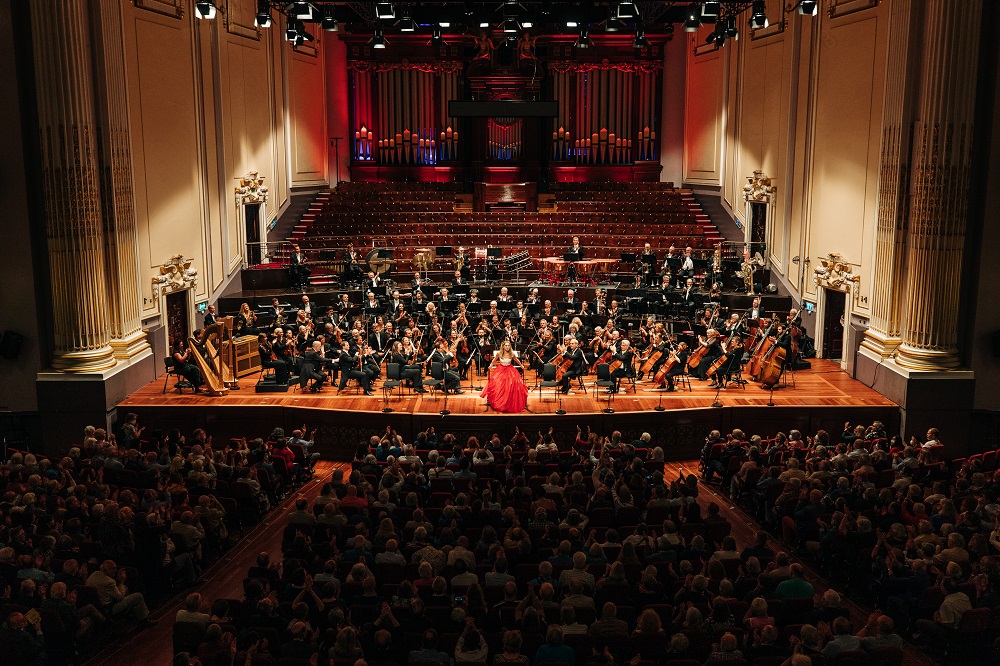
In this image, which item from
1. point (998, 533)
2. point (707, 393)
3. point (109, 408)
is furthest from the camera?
point (707, 393)

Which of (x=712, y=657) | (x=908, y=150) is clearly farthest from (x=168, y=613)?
(x=908, y=150)

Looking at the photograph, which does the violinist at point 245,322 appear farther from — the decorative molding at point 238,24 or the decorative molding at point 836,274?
the decorative molding at point 836,274

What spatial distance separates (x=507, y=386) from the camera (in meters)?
14.5

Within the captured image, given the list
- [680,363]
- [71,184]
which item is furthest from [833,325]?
[71,184]

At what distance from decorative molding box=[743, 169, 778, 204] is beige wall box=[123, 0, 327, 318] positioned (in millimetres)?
11757

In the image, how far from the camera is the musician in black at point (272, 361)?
52.0ft

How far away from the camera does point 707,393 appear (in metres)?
15.8

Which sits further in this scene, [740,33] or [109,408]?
[740,33]

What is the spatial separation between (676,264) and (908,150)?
6.35m

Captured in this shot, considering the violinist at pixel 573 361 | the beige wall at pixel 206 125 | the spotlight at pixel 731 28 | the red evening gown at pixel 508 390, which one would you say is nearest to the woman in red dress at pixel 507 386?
the red evening gown at pixel 508 390

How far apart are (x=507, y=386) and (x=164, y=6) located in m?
9.77

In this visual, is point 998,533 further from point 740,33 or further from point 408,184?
point 408,184

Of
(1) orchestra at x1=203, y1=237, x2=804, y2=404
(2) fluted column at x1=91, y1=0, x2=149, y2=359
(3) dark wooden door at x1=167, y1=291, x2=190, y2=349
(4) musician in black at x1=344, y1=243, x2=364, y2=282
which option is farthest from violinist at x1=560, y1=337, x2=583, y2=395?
(3) dark wooden door at x1=167, y1=291, x2=190, y2=349

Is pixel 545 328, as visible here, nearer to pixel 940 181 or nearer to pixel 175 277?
pixel 940 181
